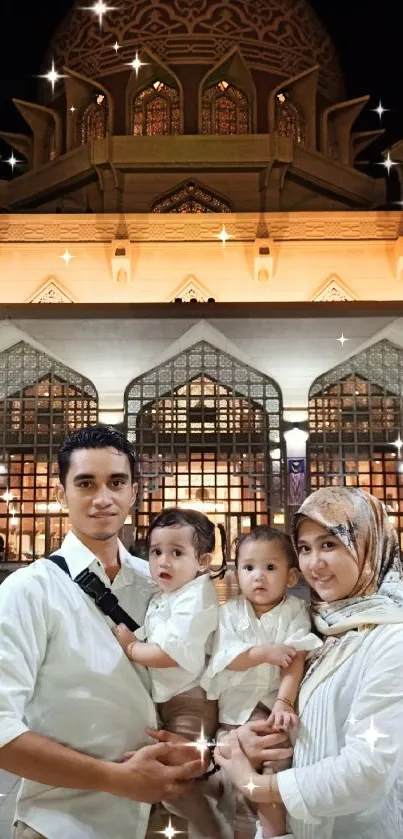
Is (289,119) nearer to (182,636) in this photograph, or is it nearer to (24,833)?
(182,636)

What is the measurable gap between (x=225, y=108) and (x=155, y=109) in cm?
219

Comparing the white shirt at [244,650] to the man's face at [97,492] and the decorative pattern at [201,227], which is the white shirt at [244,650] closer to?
the man's face at [97,492]

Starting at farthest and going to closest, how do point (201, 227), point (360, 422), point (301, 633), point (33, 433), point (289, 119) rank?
point (289, 119) < point (201, 227) < point (360, 422) < point (33, 433) < point (301, 633)

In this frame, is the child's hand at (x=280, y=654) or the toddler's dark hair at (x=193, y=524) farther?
the toddler's dark hair at (x=193, y=524)

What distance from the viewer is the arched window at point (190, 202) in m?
23.2

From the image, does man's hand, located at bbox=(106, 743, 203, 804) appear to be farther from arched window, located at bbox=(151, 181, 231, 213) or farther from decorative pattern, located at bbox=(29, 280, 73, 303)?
arched window, located at bbox=(151, 181, 231, 213)

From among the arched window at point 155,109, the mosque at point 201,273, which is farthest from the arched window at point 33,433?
the arched window at point 155,109

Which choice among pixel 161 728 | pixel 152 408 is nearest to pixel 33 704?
pixel 161 728

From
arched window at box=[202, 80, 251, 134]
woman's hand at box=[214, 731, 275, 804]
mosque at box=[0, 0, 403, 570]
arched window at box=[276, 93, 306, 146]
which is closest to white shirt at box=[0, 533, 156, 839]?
woman's hand at box=[214, 731, 275, 804]

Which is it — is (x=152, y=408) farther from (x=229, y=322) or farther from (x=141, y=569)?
(x=141, y=569)

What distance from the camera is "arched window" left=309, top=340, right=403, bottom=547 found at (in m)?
15.4

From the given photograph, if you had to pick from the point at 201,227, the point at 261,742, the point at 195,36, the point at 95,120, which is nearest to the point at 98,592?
the point at 261,742

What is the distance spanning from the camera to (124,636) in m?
2.35

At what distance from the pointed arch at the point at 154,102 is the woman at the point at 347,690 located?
78.2ft
